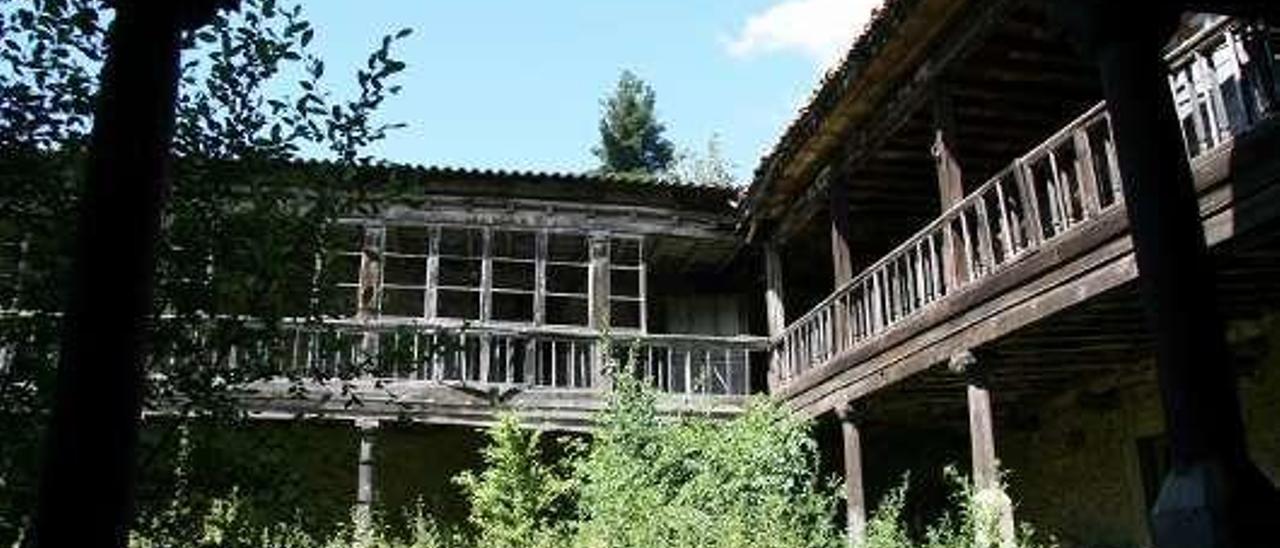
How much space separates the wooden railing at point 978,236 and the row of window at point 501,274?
122 inches

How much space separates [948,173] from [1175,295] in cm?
753

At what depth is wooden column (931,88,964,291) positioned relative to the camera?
10.5m

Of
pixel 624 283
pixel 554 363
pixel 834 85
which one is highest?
pixel 834 85

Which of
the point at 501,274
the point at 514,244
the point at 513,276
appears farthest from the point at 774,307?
the point at 501,274

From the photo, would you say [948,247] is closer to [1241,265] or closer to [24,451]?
[1241,265]

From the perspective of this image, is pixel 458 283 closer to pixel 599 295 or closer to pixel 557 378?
pixel 557 378

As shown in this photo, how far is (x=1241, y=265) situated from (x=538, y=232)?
9811mm

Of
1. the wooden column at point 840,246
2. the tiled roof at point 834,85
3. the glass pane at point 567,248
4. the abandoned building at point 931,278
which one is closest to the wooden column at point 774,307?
the abandoned building at point 931,278

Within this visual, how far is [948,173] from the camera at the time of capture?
10633 mm

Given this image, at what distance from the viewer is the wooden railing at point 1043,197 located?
7.26 metres

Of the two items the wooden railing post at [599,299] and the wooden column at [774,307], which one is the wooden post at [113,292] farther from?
the wooden column at [774,307]

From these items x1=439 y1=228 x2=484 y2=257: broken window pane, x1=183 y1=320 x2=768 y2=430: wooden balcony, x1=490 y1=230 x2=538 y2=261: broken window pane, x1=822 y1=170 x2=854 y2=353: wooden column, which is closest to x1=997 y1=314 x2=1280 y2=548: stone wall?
x1=822 y1=170 x2=854 y2=353: wooden column

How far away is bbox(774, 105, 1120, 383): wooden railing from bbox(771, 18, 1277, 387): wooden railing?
0.01 meters

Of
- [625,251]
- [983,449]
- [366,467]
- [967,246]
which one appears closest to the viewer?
[983,449]
